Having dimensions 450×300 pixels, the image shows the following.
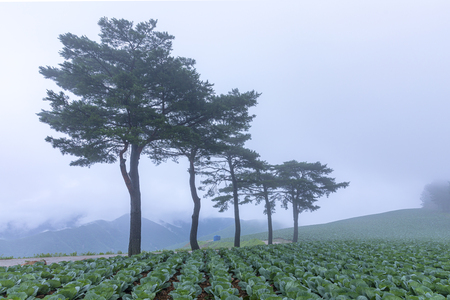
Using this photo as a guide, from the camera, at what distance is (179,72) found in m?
11.8

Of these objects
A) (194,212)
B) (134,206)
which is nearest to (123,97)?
(134,206)

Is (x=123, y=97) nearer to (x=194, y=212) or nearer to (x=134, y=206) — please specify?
(x=134, y=206)

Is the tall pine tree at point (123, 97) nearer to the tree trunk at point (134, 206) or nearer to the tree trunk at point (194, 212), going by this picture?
the tree trunk at point (134, 206)

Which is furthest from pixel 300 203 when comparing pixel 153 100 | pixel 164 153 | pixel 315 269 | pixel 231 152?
pixel 315 269

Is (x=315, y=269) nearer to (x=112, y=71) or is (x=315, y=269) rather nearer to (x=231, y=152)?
(x=112, y=71)

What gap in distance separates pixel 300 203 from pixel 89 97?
2374 centimetres

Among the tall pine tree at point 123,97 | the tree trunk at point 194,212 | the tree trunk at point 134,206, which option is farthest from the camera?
the tree trunk at point 194,212

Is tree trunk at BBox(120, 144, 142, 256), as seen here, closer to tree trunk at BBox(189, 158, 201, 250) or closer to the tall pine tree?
the tall pine tree

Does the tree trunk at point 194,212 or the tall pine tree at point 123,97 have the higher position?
the tall pine tree at point 123,97

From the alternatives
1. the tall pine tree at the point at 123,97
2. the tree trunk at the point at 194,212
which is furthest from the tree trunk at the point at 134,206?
the tree trunk at the point at 194,212

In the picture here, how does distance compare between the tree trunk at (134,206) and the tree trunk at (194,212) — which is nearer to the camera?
the tree trunk at (134,206)

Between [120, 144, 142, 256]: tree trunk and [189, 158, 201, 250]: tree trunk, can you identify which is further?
[189, 158, 201, 250]: tree trunk

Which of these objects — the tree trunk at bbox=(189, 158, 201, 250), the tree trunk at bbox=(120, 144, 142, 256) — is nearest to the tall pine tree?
the tree trunk at bbox=(120, 144, 142, 256)

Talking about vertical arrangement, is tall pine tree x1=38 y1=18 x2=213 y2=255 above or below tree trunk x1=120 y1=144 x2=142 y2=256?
above
